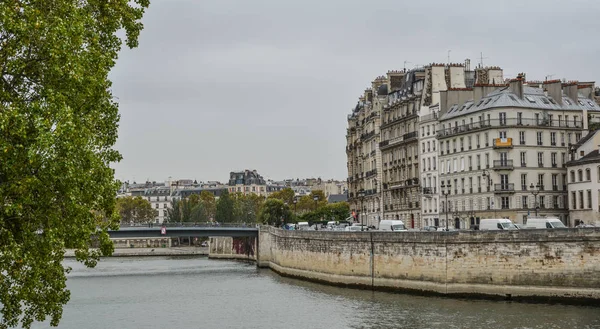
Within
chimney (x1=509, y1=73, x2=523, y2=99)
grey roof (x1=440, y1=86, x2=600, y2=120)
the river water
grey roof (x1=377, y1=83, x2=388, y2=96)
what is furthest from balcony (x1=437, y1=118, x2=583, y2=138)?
grey roof (x1=377, y1=83, x2=388, y2=96)

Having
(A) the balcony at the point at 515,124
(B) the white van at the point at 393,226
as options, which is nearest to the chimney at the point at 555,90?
(A) the balcony at the point at 515,124

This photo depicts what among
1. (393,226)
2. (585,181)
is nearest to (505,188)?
(585,181)

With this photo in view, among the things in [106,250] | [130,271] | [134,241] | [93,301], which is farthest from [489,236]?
[134,241]

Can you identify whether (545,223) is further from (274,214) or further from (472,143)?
(274,214)

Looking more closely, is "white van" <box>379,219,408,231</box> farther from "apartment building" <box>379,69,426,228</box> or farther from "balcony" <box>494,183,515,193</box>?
"apartment building" <box>379,69,426,228</box>

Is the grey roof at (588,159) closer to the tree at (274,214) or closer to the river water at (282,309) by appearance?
the river water at (282,309)

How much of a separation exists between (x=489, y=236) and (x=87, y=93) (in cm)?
3222

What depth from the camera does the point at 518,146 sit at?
73.4 meters

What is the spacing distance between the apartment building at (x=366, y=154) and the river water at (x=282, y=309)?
30189mm

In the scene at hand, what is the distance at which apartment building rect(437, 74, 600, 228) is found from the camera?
73375 mm

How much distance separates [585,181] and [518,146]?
6539 mm

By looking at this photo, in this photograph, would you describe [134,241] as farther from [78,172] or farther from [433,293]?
[78,172]

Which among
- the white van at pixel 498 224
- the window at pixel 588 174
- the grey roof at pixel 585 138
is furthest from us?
the grey roof at pixel 585 138

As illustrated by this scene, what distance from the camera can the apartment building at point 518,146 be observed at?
7338cm
